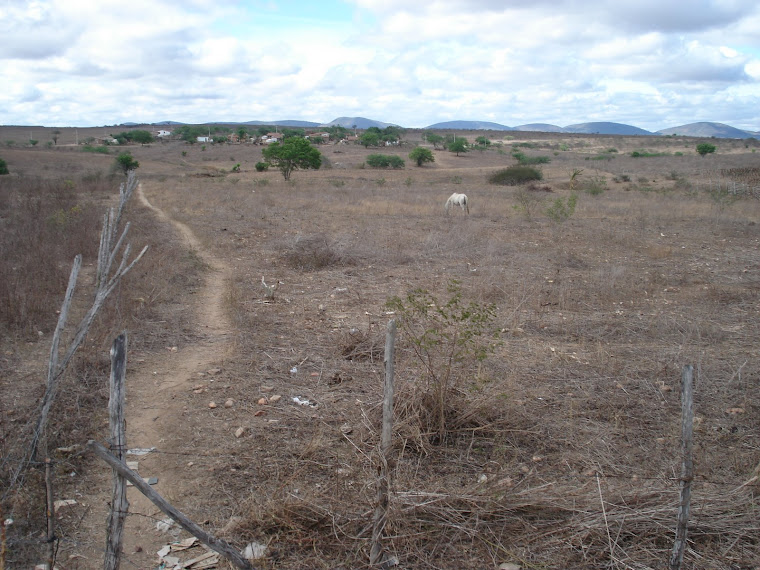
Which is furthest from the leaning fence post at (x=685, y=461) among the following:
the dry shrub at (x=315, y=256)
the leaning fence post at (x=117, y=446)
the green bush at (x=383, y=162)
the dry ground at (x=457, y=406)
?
the green bush at (x=383, y=162)

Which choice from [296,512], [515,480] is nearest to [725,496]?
[515,480]

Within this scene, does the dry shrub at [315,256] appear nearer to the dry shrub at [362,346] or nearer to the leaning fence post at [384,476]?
the dry shrub at [362,346]

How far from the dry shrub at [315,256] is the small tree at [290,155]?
18.8 metres

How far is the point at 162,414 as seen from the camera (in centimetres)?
457

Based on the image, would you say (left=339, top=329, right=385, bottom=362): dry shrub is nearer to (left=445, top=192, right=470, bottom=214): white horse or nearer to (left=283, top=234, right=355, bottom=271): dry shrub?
(left=283, top=234, right=355, bottom=271): dry shrub

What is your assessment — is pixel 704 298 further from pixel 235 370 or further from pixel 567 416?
pixel 235 370

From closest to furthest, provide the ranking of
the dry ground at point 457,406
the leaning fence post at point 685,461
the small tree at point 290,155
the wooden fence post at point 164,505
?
the wooden fence post at point 164,505
the leaning fence post at point 685,461
the dry ground at point 457,406
the small tree at point 290,155

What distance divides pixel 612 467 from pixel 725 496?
674 mm

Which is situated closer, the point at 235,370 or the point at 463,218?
the point at 235,370

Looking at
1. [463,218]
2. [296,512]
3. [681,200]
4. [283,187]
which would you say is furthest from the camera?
[283,187]

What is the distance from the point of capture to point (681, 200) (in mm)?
19516

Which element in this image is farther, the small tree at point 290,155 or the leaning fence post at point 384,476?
the small tree at point 290,155

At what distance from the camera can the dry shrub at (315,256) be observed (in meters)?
9.82

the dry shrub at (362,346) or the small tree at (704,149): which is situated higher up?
the small tree at (704,149)
